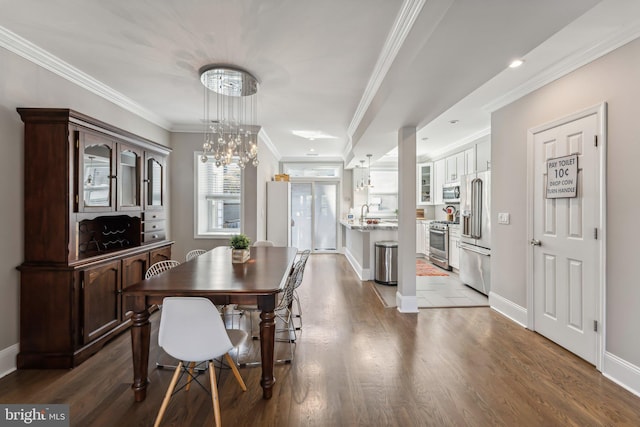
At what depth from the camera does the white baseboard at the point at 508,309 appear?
332 cm

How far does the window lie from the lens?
511cm

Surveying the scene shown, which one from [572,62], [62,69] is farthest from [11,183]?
[572,62]

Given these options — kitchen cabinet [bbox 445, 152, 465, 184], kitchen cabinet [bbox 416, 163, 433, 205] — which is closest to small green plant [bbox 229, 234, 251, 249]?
kitchen cabinet [bbox 445, 152, 465, 184]

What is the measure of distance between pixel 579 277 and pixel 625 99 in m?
1.47

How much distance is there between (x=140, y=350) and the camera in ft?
6.67

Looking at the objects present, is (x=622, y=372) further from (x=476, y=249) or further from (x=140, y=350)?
(x=140, y=350)

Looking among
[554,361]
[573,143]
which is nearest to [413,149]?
[573,143]

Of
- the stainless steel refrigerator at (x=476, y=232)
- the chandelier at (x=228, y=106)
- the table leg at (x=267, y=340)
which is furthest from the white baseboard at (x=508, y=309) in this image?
the chandelier at (x=228, y=106)

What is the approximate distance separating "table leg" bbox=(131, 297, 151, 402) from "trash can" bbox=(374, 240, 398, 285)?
3.76 metres

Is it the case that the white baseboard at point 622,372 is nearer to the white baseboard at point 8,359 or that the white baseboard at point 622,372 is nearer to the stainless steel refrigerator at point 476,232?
the stainless steel refrigerator at point 476,232

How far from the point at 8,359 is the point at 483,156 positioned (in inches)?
258

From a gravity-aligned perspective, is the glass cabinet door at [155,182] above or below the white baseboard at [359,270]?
above

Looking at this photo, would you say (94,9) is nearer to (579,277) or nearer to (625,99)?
(625,99)

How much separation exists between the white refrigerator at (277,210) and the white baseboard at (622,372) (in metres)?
5.07
